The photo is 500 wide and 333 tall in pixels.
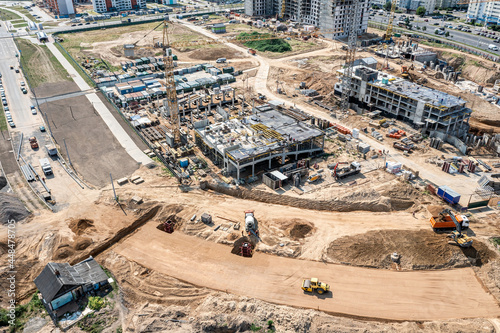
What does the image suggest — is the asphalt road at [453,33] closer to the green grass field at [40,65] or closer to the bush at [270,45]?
the bush at [270,45]

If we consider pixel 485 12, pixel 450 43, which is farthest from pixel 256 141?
pixel 485 12

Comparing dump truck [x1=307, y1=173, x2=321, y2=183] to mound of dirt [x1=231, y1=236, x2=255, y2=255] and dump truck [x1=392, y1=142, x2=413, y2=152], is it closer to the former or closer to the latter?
mound of dirt [x1=231, y1=236, x2=255, y2=255]

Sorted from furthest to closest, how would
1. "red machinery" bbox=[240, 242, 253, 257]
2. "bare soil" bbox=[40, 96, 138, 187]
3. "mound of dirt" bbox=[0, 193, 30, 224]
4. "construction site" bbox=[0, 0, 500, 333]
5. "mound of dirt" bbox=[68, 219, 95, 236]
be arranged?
"bare soil" bbox=[40, 96, 138, 187] → "mound of dirt" bbox=[0, 193, 30, 224] → "mound of dirt" bbox=[68, 219, 95, 236] → "red machinery" bbox=[240, 242, 253, 257] → "construction site" bbox=[0, 0, 500, 333]

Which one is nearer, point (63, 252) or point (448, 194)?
point (63, 252)

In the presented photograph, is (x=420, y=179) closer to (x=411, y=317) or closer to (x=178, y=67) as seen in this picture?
(x=411, y=317)

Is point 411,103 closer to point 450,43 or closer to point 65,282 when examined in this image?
point 450,43

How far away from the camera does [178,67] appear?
131125 millimetres

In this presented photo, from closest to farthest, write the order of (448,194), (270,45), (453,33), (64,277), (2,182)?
1. (64,277)
2. (448,194)
3. (2,182)
4. (270,45)
5. (453,33)

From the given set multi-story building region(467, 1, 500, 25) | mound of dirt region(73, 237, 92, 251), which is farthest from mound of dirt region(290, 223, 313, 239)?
multi-story building region(467, 1, 500, 25)

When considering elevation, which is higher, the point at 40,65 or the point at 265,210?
the point at 40,65

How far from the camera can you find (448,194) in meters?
61.8

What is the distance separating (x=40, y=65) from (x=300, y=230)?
120m

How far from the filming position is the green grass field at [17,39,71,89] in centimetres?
11825

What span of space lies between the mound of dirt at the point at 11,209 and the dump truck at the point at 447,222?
64.0 meters
